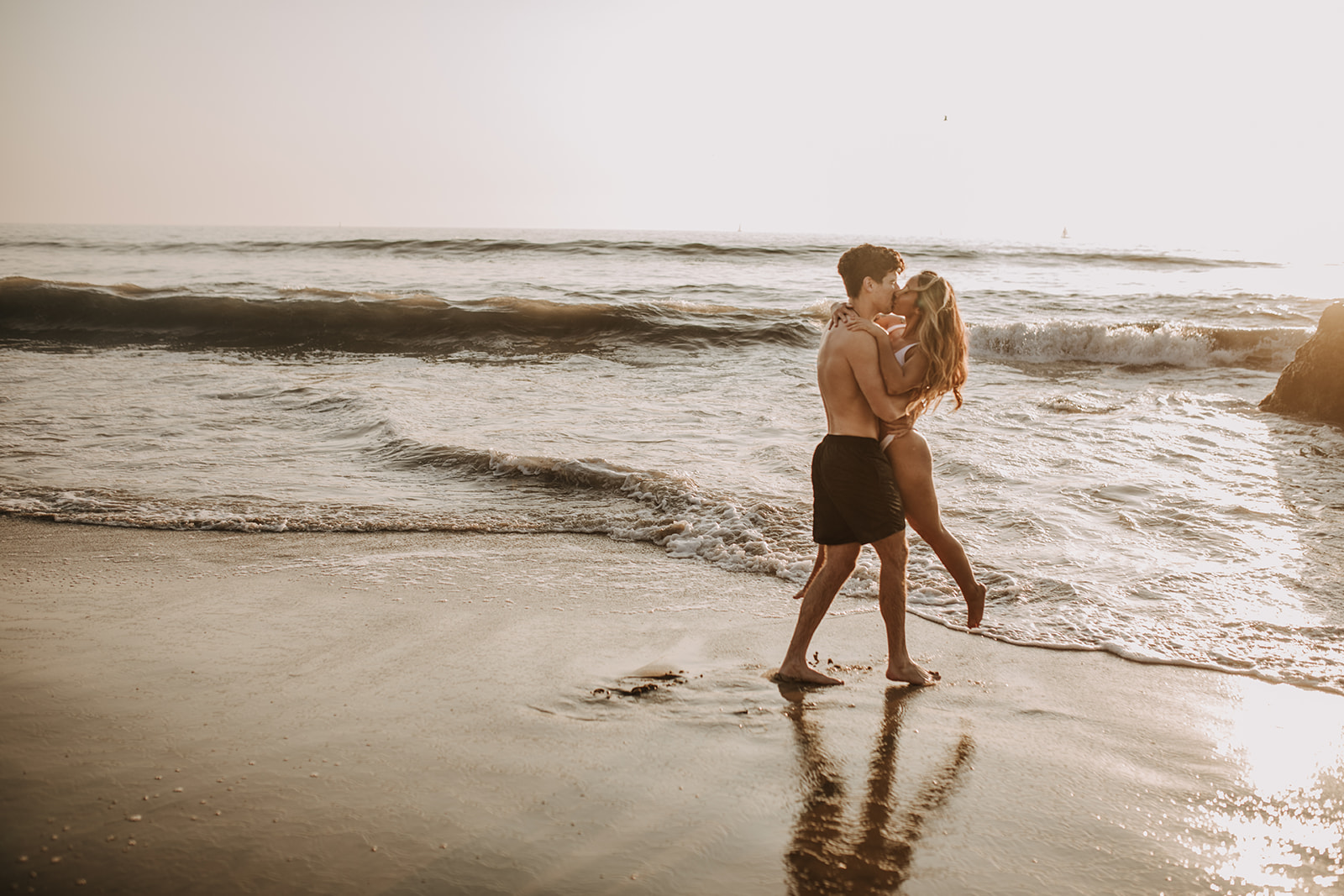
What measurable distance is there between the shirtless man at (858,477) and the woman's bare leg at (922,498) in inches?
2.3

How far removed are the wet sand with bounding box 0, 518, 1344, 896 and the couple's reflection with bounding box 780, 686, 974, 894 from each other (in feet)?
0.03

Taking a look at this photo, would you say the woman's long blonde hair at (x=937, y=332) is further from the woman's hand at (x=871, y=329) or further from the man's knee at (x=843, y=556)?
the man's knee at (x=843, y=556)

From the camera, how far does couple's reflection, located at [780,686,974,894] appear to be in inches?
97.9

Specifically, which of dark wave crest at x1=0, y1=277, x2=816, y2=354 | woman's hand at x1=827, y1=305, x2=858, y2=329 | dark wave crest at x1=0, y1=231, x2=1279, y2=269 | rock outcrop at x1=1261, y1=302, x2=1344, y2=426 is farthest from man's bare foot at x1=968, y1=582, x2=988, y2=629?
dark wave crest at x1=0, y1=231, x2=1279, y2=269

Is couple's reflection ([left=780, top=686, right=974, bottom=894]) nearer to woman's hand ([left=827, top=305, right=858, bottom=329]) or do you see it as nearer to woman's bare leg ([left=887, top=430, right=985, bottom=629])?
woman's bare leg ([left=887, top=430, right=985, bottom=629])

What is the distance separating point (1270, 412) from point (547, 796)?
32.8 feet

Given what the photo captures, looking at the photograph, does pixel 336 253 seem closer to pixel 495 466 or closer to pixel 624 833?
pixel 495 466

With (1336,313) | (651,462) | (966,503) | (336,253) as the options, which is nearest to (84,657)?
(651,462)

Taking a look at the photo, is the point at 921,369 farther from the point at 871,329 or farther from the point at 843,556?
the point at 843,556

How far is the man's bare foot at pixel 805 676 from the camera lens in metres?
3.77

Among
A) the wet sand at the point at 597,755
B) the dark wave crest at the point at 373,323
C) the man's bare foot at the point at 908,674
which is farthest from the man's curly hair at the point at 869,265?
the dark wave crest at the point at 373,323

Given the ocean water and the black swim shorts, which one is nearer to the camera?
the black swim shorts

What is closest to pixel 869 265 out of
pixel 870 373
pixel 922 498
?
pixel 870 373

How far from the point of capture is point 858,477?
3656mm
